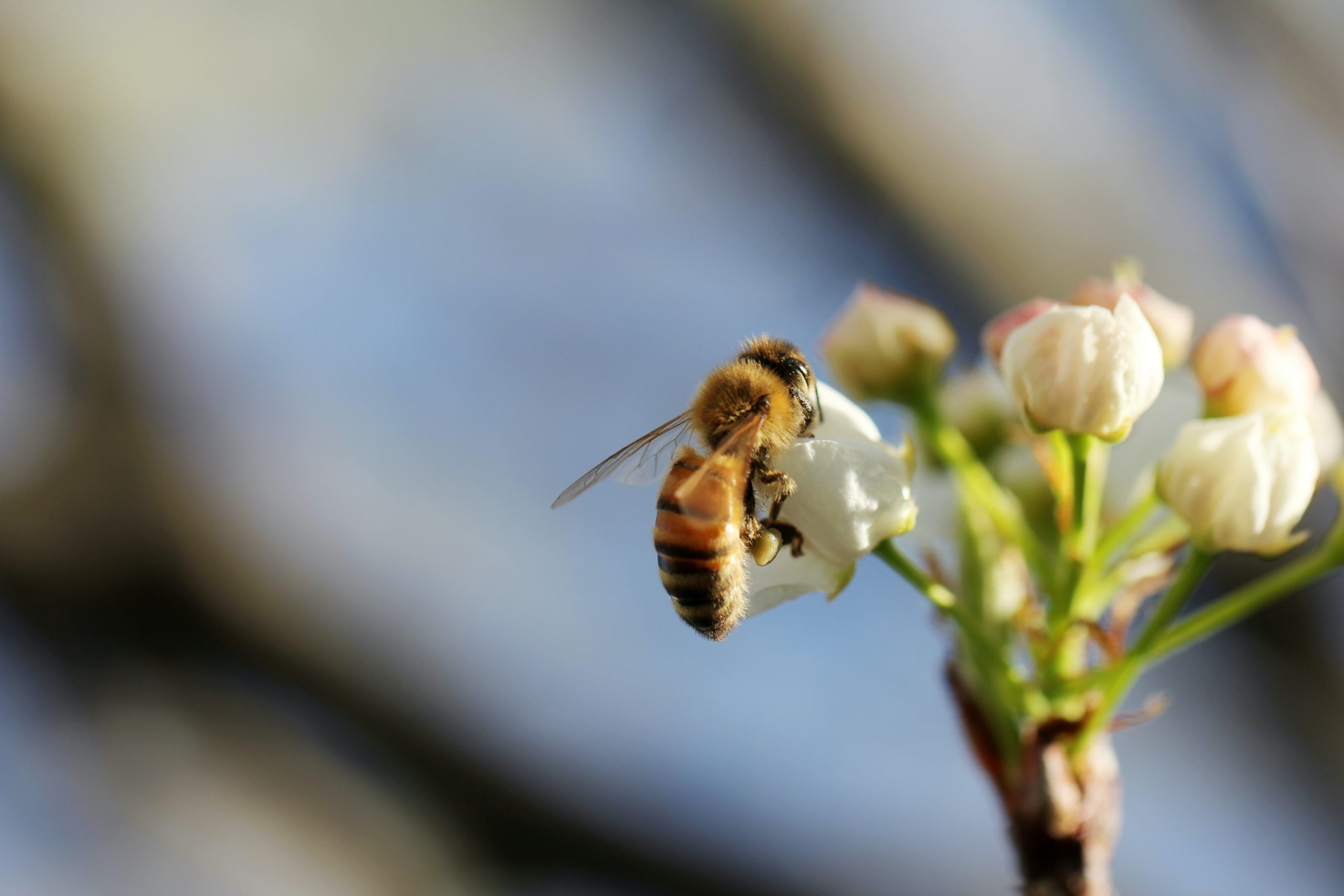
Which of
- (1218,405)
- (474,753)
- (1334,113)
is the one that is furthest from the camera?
(474,753)

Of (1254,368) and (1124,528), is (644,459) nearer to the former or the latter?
(1124,528)

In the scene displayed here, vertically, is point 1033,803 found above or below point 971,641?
below

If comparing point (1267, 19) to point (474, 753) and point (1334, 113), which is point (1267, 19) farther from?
point (474, 753)

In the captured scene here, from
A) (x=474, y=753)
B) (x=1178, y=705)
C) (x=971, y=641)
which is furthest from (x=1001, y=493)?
(x=1178, y=705)

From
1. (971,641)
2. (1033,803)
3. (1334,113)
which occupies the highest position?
(1334,113)

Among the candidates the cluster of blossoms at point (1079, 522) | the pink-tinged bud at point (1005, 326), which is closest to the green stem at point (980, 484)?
the cluster of blossoms at point (1079, 522)

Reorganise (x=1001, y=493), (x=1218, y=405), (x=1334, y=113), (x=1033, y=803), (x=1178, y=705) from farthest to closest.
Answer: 1. (x=1178, y=705)
2. (x=1334, y=113)
3. (x=1001, y=493)
4. (x=1218, y=405)
5. (x=1033, y=803)

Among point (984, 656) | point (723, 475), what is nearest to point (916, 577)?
point (984, 656)
